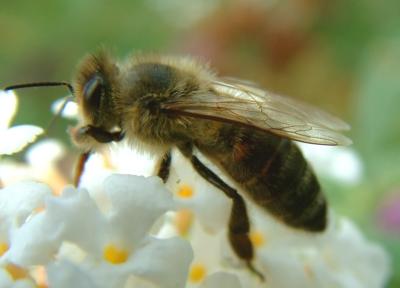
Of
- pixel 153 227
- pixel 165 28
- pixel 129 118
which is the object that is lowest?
pixel 165 28

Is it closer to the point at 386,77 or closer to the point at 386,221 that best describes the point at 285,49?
the point at 386,77

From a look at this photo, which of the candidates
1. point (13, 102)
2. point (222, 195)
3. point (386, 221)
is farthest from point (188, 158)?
point (386, 221)

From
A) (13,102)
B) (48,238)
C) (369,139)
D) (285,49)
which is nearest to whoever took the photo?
(48,238)

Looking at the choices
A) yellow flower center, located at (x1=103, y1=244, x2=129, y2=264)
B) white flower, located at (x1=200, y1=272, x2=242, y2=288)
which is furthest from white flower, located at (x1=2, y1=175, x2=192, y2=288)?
white flower, located at (x1=200, y1=272, x2=242, y2=288)

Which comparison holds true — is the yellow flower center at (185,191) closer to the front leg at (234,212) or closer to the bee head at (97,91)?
the front leg at (234,212)

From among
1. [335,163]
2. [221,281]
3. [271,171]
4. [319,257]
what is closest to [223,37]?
[335,163]

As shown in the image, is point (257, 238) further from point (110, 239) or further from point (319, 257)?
point (110, 239)

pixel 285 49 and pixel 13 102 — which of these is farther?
pixel 285 49

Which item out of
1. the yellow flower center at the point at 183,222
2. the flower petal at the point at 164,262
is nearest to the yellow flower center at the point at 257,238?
the yellow flower center at the point at 183,222
